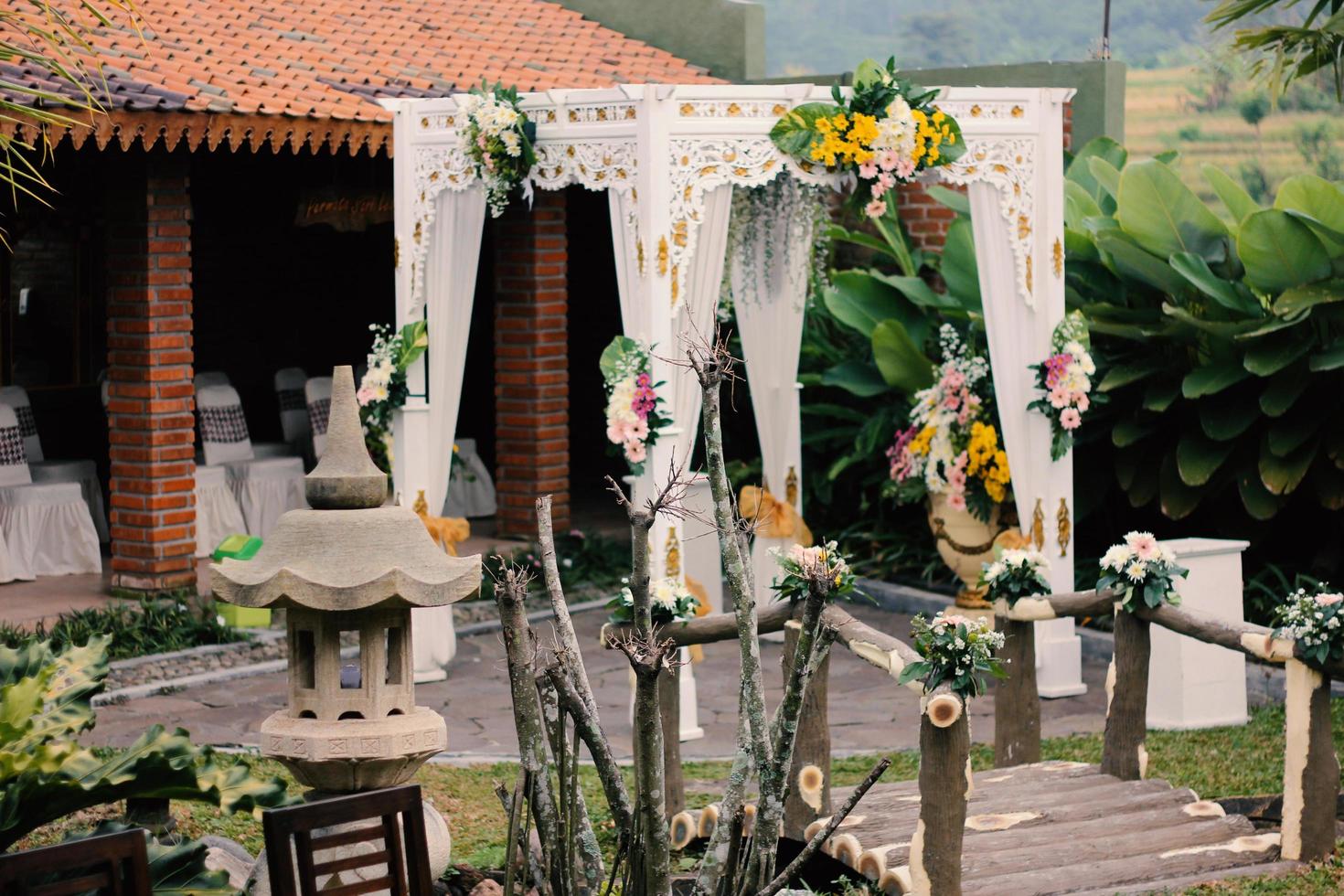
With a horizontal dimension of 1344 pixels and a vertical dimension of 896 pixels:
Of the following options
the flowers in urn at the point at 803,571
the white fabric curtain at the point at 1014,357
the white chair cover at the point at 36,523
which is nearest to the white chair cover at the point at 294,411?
the white chair cover at the point at 36,523

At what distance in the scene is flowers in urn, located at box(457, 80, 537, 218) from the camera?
8633 millimetres

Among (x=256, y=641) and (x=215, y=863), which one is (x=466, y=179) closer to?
(x=256, y=641)

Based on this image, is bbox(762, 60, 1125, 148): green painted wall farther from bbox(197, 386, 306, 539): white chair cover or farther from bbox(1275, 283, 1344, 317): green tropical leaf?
bbox(197, 386, 306, 539): white chair cover

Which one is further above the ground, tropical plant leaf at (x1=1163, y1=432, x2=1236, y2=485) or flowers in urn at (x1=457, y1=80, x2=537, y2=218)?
flowers in urn at (x1=457, y1=80, x2=537, y2=218)

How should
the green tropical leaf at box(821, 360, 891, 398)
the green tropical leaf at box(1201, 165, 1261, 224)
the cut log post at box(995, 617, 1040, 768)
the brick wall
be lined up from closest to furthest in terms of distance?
the cut log post at box(995, 617, 1040, 768)
the green tropical leaf at box(1201, 165, 1261, 224)
the green tropical leaf at box(821, 360, 891, 398)
the brick wall

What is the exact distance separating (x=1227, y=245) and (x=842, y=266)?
3.36 metres

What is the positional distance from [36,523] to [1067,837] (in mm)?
7120

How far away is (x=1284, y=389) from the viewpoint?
984 centimetres

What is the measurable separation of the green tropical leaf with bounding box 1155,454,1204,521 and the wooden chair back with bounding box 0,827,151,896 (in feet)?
24.5

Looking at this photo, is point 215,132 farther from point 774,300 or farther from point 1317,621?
point 1317,621

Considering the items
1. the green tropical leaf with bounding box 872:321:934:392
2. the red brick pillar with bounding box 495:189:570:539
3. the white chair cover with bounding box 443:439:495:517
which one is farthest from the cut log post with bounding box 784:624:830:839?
the white chair cover with bounding box 443:439:495:517

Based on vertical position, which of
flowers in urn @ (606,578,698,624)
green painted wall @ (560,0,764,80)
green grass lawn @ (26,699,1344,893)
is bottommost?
green grass lawn @ (26,699,1344,893)

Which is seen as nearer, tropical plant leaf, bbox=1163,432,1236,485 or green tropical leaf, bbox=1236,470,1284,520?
green tropical leaf, bbox=1236,470,1284,520

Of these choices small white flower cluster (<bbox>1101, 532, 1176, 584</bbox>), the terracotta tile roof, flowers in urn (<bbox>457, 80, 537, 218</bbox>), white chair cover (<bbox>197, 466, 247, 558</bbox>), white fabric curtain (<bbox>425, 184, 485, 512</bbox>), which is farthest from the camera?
white chair cover (<bbox>197, 466, 247, 558</bbox>)
